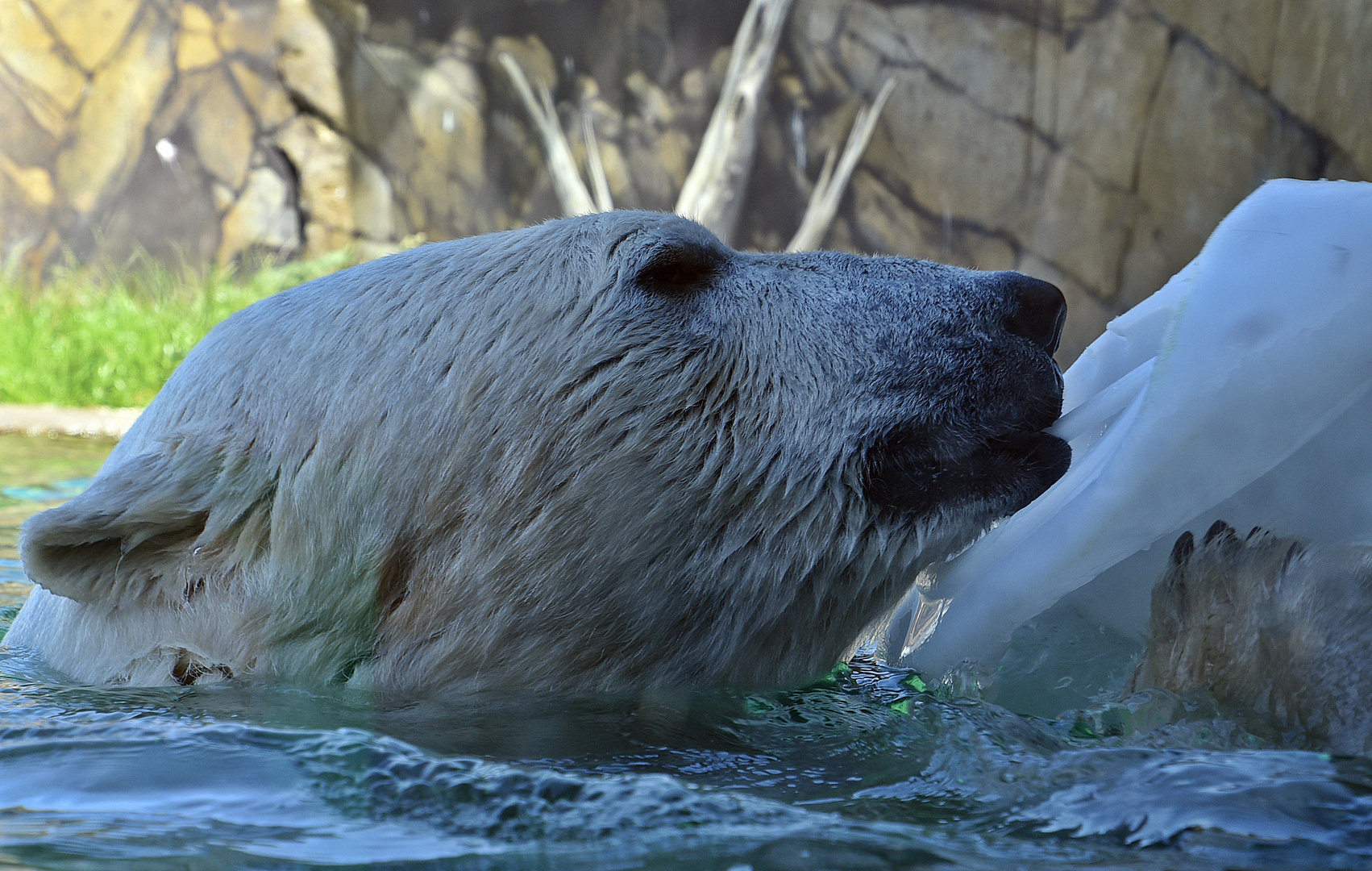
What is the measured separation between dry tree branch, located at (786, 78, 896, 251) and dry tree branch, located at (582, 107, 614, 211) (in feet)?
5.81

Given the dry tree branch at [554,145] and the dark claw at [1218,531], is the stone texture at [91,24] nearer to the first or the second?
the dry tree branch at [554,145]

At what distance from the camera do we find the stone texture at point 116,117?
11.4 meters

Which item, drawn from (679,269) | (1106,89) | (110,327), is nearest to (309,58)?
(110,327)

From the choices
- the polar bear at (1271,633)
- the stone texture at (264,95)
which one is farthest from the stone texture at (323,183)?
the polar bear at (1271,633)

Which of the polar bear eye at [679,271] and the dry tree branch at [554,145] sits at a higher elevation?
the dry tree branch at [554,145]

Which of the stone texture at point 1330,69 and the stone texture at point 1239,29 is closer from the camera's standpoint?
the stone texture at point 1330,69

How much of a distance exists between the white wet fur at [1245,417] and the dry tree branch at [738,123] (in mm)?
9286

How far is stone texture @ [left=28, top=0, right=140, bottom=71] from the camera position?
11.4m

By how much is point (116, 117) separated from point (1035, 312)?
11504 millimetres

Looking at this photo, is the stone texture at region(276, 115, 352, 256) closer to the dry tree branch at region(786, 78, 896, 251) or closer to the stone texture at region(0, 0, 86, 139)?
the stone texture at region(0, 0, 86, 139)

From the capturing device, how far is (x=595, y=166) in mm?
11305

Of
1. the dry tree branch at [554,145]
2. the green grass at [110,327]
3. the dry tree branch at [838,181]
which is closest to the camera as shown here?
the green grass at [110,327]

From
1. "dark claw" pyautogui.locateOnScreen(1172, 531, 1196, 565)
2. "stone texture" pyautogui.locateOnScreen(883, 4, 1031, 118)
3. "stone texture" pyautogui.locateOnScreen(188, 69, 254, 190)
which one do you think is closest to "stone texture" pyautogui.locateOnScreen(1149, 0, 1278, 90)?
"stone texture" pyautogui.locateOnScreen(883, 4, 1031, 118)

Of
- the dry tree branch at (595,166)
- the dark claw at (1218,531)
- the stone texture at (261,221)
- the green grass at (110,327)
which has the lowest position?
the dark claw at (1218,531)
